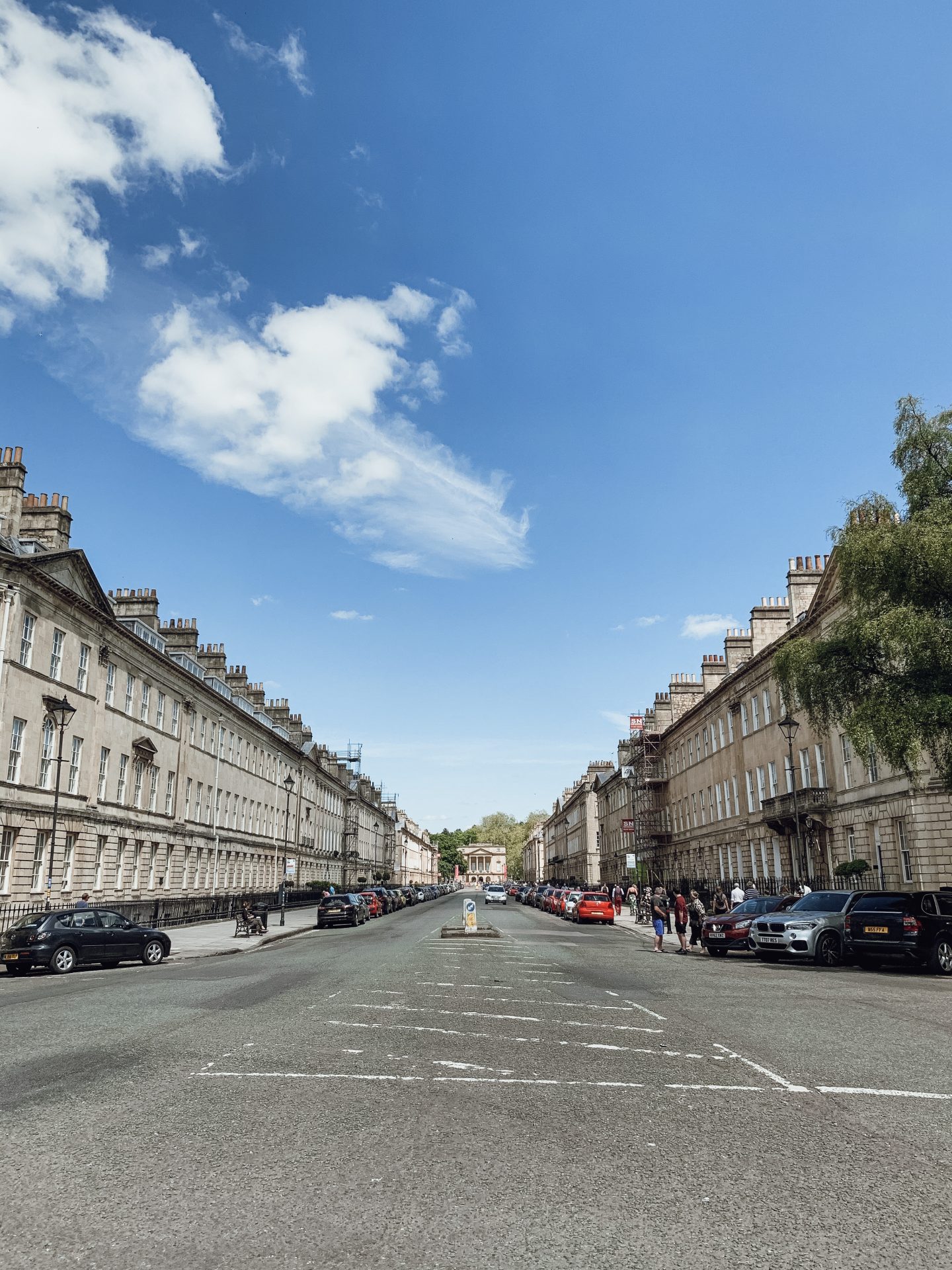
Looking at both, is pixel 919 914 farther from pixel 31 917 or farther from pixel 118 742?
pixel 118 742

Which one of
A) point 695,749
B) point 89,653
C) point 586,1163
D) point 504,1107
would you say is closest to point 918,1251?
point 586,1163

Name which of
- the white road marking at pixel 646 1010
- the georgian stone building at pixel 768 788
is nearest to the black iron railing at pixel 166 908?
the white road marking at pixel 646 1010

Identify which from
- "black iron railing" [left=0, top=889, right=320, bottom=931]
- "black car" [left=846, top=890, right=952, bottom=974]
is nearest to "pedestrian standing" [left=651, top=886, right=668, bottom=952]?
"black car" [left=846, top=890, right=952, bottom=974]

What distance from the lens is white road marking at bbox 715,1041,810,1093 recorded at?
7785 millimetres

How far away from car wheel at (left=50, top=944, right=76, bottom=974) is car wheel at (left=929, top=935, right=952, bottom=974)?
18674 millimetres

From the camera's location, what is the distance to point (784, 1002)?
1387cm

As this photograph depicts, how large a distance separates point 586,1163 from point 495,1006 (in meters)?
7.63

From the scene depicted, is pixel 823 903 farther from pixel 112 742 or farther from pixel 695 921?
pixel 112 742

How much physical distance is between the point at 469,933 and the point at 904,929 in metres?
15.4

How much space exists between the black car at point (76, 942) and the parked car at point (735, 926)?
1399 cm

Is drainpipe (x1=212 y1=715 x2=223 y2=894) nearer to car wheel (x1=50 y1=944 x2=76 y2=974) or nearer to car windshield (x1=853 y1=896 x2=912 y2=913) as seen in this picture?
car wheel (x1=50 y1=944 x2=76 y2=974)

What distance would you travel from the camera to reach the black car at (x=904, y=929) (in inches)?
761

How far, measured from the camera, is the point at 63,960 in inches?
826

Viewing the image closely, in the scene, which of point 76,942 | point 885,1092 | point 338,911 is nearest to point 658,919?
point 76,942
